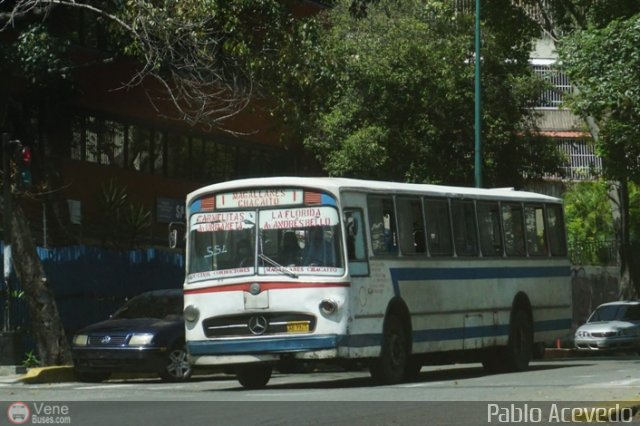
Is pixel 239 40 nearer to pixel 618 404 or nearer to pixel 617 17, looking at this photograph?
pixel 618 404

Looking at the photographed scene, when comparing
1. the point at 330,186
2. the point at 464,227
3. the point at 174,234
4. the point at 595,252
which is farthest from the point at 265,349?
the point at 595,252

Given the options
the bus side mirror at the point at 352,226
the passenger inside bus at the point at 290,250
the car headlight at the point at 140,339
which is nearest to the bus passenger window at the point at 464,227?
the bus side mirror at the point at 352,226

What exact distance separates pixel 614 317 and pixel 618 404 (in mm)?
24190

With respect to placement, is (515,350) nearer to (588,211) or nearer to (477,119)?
(477,119)

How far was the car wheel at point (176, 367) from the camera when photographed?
844 inches

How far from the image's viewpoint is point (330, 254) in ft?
59.6

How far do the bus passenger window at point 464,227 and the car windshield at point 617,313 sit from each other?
15296 mm

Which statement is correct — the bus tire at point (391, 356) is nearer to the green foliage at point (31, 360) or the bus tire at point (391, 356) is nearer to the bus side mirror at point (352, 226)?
the bus side mirror at point (352, 226)

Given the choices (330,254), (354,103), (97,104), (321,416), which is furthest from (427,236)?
(97,104)

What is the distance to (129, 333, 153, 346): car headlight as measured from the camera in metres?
21.1

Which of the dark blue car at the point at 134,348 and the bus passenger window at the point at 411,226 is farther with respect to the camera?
the dark blue car at the point at 134,348

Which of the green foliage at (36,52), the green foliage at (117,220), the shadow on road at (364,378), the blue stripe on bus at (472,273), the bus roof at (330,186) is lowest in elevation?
the shadow on road at (364,378)

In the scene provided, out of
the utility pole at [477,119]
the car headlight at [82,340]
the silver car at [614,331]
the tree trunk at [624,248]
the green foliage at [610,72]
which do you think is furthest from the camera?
the tree trunk at [624,248]

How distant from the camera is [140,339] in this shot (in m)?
21.2
